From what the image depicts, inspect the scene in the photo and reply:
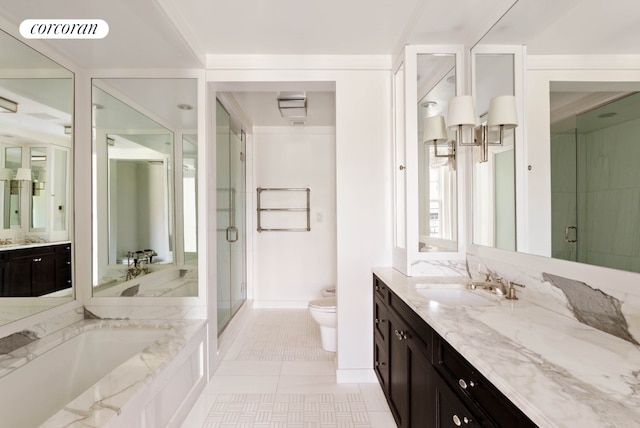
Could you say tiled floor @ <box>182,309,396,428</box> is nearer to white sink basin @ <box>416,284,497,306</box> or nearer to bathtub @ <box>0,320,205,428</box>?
bathtub @ <box>0,320,205,428</box>

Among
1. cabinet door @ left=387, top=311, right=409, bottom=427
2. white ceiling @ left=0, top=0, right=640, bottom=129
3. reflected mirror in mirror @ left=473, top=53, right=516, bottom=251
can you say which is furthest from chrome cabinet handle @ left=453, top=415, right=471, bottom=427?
white ceiling @ left=0, top=0, right=640, bottom=129

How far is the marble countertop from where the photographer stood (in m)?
0.60

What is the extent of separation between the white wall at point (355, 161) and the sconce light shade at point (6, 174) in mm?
1348

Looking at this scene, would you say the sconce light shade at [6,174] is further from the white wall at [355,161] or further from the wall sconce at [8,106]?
the white wall at [355,161]

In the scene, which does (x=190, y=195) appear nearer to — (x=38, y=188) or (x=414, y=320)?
(x=38, y=188)

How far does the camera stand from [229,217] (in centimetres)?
312

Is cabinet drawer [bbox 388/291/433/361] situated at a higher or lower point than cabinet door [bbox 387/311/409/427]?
higher

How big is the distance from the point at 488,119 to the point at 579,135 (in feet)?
1.84

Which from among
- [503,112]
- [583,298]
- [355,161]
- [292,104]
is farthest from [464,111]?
[292,104]

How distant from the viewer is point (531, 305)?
136 cm

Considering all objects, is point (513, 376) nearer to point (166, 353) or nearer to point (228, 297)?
point (166, 353)

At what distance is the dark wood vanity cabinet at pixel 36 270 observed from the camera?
5.49 feet

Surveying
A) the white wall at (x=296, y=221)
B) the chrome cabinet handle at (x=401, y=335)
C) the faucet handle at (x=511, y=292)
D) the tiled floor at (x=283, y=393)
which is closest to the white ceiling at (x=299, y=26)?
the faucet handle at (x=511, y=292)

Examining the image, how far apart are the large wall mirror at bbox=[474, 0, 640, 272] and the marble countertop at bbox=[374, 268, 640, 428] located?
0.90ft
